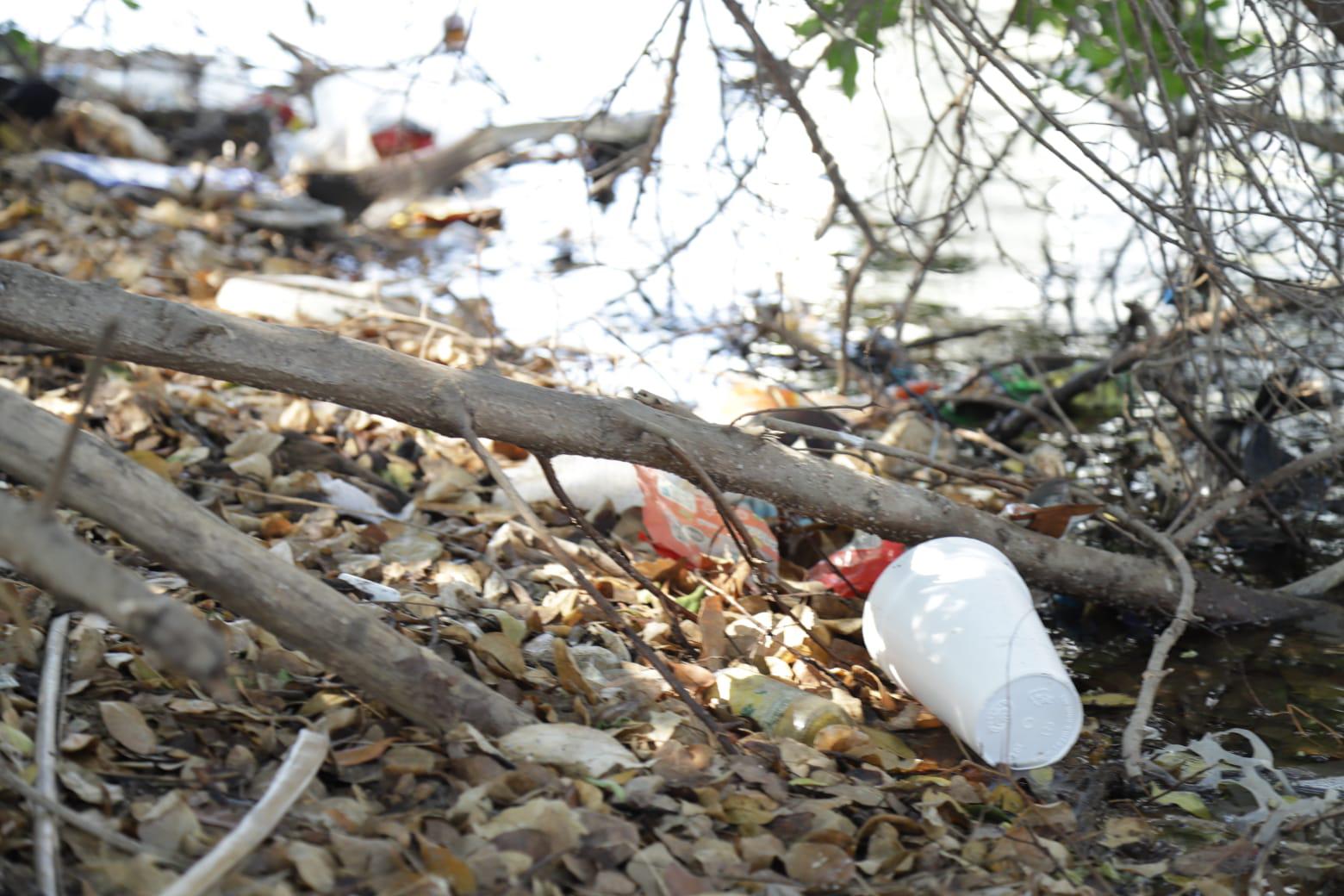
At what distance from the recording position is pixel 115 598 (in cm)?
123

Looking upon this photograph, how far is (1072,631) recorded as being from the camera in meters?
2.96

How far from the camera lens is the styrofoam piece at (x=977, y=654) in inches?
81.0

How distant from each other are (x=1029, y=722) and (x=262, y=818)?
123 cm

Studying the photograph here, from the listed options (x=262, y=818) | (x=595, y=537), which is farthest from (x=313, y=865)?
(x=595, y=537)

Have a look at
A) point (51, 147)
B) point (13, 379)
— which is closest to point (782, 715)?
point (13, 379)

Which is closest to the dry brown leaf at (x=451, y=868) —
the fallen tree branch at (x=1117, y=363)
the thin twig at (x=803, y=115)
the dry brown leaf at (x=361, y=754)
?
the dry brown leaf at (x=361, y=754)

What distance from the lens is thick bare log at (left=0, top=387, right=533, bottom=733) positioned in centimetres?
161

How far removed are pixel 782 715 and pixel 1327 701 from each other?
4.14 ft

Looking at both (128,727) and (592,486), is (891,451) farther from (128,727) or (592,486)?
A: (128,727)

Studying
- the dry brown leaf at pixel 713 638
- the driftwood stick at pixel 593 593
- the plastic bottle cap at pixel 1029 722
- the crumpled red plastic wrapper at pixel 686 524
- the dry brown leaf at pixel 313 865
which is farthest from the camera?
the crumpled red plastic wrapper at pixel 686 524

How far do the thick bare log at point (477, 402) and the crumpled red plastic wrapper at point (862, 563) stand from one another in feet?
0.72

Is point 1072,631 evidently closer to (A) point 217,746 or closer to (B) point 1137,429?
(B) point 1137,429

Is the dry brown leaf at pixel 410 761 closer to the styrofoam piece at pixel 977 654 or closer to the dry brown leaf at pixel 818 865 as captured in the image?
the dry brown leaf at pixel 818 865

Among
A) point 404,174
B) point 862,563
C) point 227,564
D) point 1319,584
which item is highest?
point 1319,584
